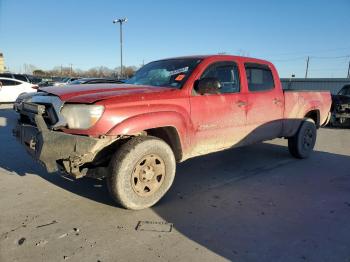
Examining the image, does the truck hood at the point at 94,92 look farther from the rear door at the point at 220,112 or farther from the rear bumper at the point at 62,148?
the rear door at the point at 220,112

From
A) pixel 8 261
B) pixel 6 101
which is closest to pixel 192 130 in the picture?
A: pixel 8 261

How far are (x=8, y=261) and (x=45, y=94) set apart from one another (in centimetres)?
191

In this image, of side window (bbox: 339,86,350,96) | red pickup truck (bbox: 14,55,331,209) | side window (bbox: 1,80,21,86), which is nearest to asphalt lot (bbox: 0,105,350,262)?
red pickup truck (bbox: 14,55,331,209)

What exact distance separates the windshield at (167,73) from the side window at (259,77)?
1.07 m

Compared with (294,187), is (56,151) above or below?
above

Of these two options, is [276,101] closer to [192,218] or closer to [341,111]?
[192,218]

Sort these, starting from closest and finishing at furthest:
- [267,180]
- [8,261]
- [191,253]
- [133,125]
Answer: [8,261] < [191,253] < [133,125] < [267,180]

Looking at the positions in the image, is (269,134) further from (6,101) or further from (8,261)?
(6,101)

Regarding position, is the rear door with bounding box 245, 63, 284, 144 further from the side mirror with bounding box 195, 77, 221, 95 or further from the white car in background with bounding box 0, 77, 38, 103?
the white car in background with bounding box 0, 77, 38, 103

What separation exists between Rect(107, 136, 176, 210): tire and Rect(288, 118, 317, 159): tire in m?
3.39

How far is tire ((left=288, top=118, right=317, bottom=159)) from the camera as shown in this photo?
20.8ft

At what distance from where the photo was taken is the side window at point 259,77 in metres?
5.23

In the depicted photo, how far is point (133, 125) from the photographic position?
11.6ft

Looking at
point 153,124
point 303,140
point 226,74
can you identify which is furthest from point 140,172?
point 303,140
